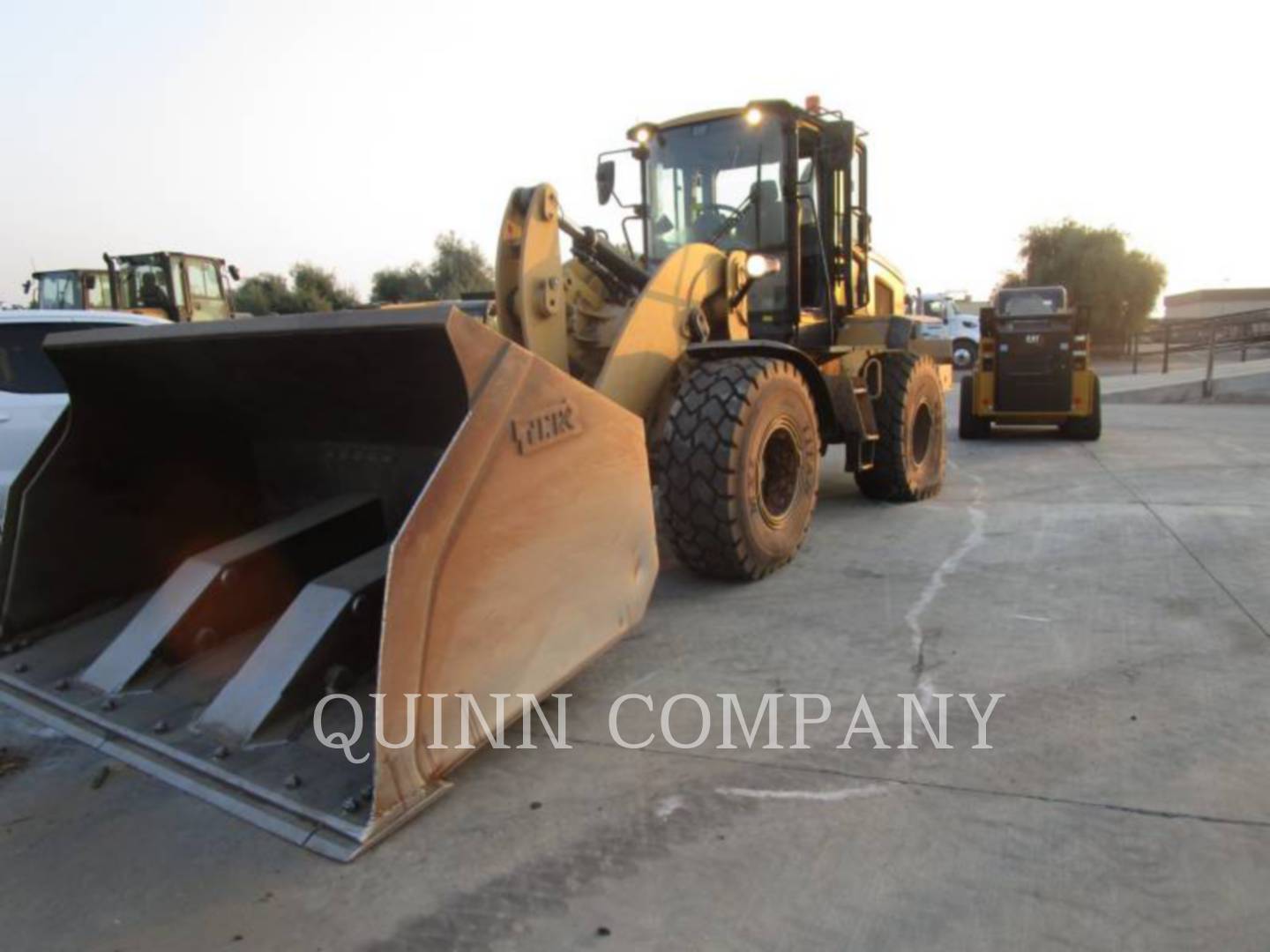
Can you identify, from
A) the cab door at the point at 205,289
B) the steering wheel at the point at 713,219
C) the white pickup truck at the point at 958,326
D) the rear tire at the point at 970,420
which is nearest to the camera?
the steering wheel at the point at 713,219

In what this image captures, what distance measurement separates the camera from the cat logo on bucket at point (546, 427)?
2791 mm

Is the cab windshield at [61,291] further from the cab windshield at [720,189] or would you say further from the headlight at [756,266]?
the headlight at [756,266]

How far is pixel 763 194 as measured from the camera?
5.76m

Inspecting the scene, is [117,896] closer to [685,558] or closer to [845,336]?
[685,558]

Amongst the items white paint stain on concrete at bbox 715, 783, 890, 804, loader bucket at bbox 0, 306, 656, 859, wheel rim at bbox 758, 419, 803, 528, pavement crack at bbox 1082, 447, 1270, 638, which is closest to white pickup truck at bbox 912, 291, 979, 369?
pavement crack at bbox 1082, 447, 1270, 638

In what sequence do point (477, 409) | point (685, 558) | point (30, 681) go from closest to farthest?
point (477, 409), point (30, 681), point (685, 558)

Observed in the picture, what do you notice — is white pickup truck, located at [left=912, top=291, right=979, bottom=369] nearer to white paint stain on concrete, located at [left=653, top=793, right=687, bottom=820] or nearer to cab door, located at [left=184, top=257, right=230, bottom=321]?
cab door, located at [left=184, top=257, right=230, bottom=321]

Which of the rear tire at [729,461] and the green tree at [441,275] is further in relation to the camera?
the green tree at [441,275]

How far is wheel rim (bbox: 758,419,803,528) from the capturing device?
4750 mm

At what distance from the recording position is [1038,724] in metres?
3.03

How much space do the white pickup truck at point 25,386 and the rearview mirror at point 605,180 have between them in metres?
3.07

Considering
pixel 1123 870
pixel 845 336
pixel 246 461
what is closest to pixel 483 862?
pixel 1123 870

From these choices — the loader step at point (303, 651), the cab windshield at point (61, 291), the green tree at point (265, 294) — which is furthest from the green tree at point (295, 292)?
the loader step at point (303, 651)

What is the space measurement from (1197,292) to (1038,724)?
76.0 m
